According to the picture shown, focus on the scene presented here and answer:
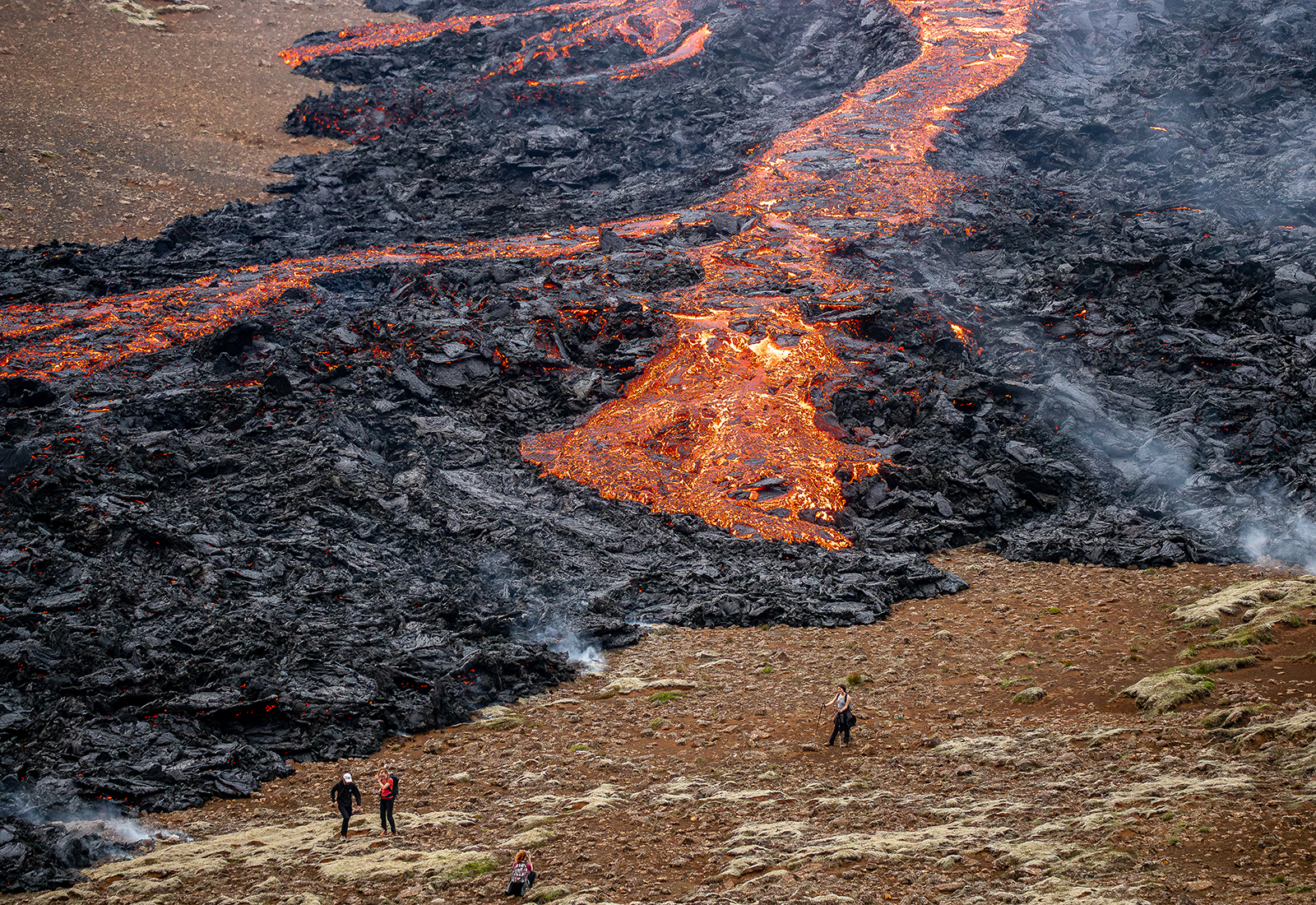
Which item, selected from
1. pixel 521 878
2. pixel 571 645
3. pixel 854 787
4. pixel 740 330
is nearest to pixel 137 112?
pixel 740 330

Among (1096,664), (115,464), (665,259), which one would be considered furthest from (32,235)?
(1096,664)

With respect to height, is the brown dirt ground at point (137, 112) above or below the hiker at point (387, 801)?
above

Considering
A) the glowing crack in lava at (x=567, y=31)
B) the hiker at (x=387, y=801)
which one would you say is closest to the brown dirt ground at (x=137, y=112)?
the glowing crack in lava at (x=567, y=31)

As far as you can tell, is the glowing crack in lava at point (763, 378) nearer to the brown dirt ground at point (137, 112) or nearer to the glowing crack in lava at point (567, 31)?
the glowing crack in lava at point (567, 31)

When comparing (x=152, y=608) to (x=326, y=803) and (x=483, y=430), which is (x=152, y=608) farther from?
(x=483, y=430)

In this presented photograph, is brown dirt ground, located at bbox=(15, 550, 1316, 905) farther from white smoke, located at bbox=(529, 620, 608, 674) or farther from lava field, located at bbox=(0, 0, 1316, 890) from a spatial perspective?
lava field, located at bbox=(0, 0, 1316, 890)

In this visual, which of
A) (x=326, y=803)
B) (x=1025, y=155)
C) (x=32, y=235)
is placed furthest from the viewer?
(x=1025, y=155)
